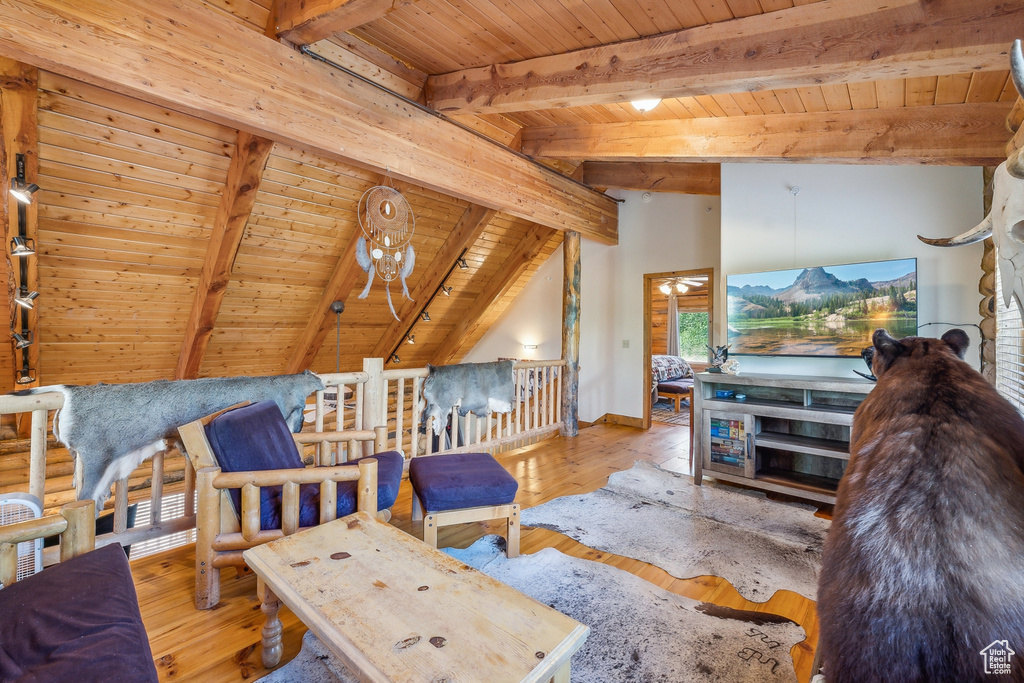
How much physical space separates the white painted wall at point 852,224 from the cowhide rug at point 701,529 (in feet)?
4.23

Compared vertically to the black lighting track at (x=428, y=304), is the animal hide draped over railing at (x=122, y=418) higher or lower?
lower

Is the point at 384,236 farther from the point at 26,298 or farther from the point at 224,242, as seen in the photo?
the point at 26,298

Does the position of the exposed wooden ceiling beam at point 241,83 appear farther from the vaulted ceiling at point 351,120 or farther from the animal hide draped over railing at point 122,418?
the animal hide draped over railing at point 122,418

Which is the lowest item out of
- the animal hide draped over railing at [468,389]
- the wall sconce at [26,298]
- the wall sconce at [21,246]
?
the animal hide draped over railing at [468,389]

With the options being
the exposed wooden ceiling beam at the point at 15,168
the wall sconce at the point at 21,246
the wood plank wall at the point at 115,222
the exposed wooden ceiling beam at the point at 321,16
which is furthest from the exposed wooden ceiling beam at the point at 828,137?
the wall sconce at the point at 21,246

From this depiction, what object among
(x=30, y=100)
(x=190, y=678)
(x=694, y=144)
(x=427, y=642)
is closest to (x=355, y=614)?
(x=427, y=642)

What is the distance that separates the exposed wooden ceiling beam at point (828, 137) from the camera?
2561 millimetres

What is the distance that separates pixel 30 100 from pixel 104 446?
2.08m

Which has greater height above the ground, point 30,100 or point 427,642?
point 30,100

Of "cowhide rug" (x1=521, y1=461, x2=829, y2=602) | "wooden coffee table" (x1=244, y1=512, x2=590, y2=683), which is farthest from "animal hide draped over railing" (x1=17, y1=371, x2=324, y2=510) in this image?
"cowhide rug" (x1=521, y1=461, x2=829, y2=602)

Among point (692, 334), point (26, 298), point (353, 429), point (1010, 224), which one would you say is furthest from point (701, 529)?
point (692, 334)

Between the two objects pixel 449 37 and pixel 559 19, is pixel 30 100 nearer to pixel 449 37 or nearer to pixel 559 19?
pixel 449 37

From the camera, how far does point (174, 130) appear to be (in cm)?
306

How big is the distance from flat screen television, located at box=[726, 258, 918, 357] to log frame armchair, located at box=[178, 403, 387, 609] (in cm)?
340
